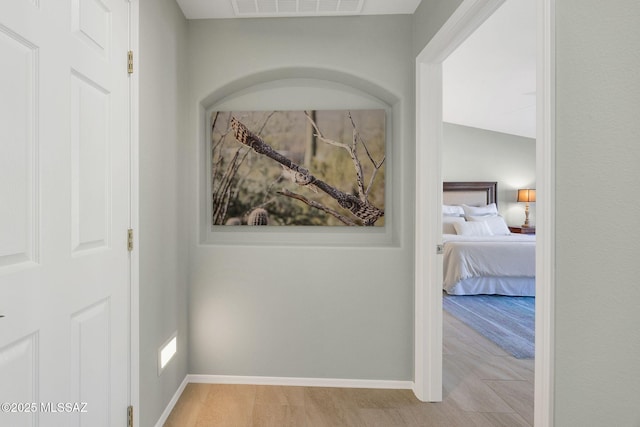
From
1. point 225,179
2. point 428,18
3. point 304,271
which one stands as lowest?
point 304,271

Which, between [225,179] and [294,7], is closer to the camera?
[294,7]

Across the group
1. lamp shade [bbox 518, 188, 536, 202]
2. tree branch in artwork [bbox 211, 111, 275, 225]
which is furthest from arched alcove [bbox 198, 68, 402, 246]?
lamp shade [bbox 518, 188, 536, 202]

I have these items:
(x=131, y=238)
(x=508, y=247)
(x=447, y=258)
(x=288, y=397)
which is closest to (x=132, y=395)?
(x=131, y=238)

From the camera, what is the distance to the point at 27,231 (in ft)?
3.47

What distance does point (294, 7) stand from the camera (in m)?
2.24

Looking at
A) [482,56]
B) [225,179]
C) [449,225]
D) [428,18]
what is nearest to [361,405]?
[225,179]

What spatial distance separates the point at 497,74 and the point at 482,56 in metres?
0.59

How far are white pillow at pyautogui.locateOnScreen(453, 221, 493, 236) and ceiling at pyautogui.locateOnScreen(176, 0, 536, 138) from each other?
6.22 feet

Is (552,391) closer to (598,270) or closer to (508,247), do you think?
(598,270)

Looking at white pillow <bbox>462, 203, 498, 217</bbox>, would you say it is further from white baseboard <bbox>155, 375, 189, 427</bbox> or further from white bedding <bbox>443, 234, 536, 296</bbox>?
white baseboard <bbox>155, 375, 189, 427</bbox>

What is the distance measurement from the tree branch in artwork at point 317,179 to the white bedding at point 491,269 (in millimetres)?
2702

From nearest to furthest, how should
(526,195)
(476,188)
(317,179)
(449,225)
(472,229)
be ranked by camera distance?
(317,179)
(472,229)
(449,225)
(526,195)
(476,188)

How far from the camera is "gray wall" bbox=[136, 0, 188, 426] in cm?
175

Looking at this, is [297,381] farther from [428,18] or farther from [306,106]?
[428,18]
